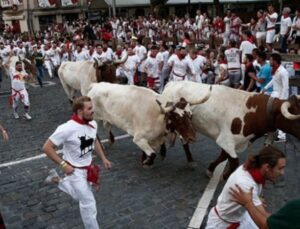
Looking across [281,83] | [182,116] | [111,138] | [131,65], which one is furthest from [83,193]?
[131,65]

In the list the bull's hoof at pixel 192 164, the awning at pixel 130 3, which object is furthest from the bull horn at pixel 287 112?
the awning at pixel 130 3

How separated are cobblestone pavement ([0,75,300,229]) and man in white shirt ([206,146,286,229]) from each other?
1.93 metres

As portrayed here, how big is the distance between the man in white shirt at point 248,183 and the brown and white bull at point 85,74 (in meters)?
8.22

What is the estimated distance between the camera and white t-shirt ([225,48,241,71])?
1257cm

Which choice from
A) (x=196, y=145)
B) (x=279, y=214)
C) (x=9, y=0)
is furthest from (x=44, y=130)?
(x=9, y=0)

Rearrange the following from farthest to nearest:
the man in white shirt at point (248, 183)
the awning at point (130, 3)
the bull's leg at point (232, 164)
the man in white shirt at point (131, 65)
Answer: the awning at point (130, 3) < the man in white shirt at point (131, 65) < the bull's leg at point (232, 164) < the man in white shirt at point (248, 183)

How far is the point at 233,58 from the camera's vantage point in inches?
497

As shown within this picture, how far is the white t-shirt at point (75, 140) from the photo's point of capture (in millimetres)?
4977

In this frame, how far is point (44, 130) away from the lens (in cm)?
1111

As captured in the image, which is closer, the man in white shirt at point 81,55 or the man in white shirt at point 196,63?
the man in white shirt at point 196,63

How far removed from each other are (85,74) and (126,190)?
585cm

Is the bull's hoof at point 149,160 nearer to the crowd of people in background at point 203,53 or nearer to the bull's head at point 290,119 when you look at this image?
the bull's head at point 290,119

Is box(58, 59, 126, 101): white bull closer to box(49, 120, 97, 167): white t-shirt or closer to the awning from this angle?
box(49, 120, 97, 167): white t-shirt

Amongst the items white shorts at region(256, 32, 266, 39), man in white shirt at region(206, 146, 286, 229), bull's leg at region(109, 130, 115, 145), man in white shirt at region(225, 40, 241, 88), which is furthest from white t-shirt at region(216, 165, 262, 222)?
white shorts at region(256, 32, 266, 39)
